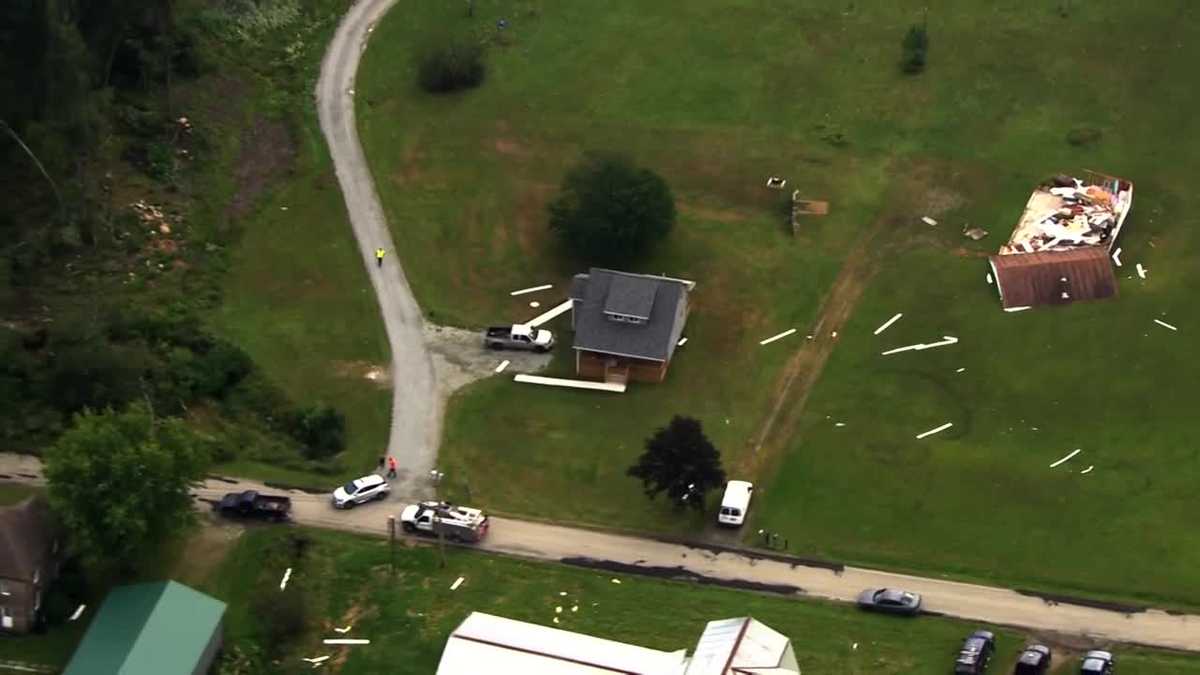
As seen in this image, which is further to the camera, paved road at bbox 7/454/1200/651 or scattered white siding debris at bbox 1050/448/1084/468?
scattered white siding debris at bbox 1050/448/1084/468

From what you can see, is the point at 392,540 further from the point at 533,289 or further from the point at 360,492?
the point at 533,289

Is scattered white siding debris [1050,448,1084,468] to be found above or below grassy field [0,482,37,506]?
below

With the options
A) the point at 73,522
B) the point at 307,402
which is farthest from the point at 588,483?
the point at 73,522

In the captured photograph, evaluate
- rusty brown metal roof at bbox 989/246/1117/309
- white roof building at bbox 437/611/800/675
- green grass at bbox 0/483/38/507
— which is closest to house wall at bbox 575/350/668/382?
rusty brown metal roof at bbox 989/246/1117/309

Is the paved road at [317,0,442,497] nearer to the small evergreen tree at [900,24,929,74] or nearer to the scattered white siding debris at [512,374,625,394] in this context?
the scattered white siding debris at [512,374,625,394]

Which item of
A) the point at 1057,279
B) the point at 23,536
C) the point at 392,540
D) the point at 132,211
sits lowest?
the point at 392,540

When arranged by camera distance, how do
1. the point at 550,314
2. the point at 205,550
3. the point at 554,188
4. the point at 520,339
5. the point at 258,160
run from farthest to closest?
1. the point at 258,160
2. the point at 554,188
3. the point at 550,314
4. the point at 520,339
5. the point at 205,550

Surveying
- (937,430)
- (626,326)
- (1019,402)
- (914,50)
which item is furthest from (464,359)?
(914,50)

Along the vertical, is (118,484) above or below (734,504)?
above

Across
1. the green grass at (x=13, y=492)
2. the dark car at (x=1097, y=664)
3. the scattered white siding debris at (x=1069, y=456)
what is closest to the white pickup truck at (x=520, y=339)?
the green grass at (x=13, y=492)
